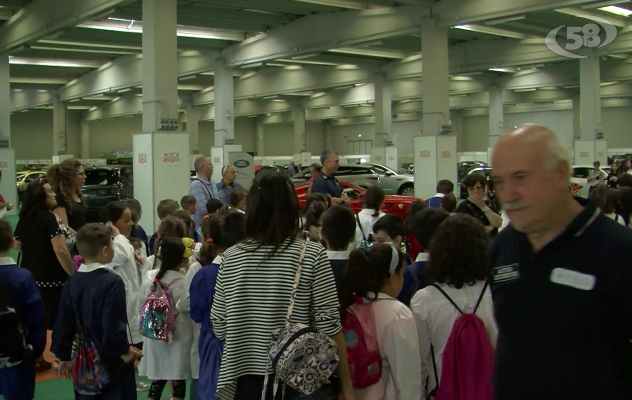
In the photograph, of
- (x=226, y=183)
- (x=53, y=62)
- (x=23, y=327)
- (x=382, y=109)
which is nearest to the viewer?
(x=23, y=327)

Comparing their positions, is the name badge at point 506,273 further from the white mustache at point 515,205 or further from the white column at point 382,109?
the white column at point 382,109

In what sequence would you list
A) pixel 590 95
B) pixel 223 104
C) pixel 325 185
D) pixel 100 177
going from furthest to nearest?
1. pixel 590 95
2. pixel 223 104
3. pixel 100 177
4. pixel 325 185

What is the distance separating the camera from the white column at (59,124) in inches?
1364

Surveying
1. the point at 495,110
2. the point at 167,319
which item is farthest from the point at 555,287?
the point at 495,110

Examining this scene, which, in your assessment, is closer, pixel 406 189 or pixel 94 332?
pixel 94 332

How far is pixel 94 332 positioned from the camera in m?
3.96

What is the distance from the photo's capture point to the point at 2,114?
21219 millimetres

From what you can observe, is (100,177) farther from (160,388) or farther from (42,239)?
(160,388)

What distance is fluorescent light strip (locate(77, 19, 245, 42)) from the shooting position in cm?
1938

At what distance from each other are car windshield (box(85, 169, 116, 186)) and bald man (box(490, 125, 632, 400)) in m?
18.8

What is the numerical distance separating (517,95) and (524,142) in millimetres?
39007

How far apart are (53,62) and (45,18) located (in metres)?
10.9

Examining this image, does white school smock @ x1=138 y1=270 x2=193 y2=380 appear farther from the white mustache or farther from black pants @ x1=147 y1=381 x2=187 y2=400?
the white mustache

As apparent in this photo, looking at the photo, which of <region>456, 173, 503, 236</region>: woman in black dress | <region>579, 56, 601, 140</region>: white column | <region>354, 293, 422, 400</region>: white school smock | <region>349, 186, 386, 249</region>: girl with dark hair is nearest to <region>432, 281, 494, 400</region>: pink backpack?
<region>354, 293, 422, 400</region>: white school smock
